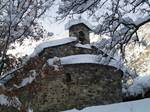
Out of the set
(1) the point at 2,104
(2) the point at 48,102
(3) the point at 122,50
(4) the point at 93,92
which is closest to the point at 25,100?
(2) the point at 48,102

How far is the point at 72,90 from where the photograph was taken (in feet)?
63.3

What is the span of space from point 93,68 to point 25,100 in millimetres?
4615

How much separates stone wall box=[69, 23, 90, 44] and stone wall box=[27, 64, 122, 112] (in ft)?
12.1

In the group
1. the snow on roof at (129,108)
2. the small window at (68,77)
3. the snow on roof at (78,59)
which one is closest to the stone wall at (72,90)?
the small window at (68,77)

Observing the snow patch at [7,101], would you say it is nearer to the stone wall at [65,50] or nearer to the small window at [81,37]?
the stone wall at [65,50]

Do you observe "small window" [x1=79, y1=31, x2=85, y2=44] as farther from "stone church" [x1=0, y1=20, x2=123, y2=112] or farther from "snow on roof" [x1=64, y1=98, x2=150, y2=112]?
"snow on roof" [x1=64, y1=98, x2=150, y2=112]

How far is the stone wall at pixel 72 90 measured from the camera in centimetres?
1916

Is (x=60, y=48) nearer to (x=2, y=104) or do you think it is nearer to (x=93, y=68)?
(x=93, y=68)

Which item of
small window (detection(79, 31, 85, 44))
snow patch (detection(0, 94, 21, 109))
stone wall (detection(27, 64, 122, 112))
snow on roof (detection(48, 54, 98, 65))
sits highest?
small window (detection(79, 31, 85, 44))

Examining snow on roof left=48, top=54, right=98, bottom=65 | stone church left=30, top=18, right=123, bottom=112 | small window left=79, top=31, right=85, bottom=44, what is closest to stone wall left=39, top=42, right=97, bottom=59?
stone church left=30, top=18, right=123, bottom=112

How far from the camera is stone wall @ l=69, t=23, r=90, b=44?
894 inches

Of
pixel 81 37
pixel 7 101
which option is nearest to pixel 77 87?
pixel 81 37

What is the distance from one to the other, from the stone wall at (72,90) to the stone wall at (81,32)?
3684 mm

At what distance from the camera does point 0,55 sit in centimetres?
1098
